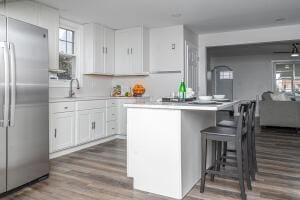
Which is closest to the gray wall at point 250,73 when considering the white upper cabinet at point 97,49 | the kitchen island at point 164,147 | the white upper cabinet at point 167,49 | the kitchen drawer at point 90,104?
the white upper cabinet at point 167,49

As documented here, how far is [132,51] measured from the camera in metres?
5.41

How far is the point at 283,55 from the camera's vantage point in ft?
29.8

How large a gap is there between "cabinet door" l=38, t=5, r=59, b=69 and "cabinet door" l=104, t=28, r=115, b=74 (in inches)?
55.7

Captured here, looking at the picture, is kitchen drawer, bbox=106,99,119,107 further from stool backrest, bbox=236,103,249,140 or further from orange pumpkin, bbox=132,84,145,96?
stool backrest, bbox=236,103,249,140

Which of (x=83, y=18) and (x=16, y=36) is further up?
(x=83, y=18)

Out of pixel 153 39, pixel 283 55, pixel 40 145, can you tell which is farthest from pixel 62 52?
pixel 283 55

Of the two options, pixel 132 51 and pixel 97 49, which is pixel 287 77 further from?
pixel 97 49

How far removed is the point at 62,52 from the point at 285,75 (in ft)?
27.0

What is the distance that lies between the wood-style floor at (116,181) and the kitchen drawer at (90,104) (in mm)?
760

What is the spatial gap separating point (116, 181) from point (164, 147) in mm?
812

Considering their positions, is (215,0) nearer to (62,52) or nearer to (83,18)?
(83,18)

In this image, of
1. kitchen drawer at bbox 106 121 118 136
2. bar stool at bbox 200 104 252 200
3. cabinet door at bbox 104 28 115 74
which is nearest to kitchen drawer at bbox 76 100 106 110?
kitchen drawer at bbox 106 121 118 136

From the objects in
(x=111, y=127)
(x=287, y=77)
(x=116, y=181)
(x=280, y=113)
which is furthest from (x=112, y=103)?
(x=287, y=77)

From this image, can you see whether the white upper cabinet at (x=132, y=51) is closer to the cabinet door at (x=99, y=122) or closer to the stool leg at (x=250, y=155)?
the cabinet door at (x=99, y=122)
